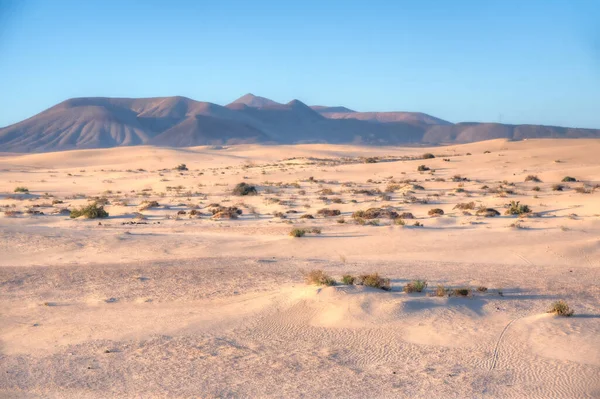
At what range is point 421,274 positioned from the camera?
13.3 m

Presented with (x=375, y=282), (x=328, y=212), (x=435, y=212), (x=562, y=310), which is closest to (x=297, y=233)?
(x=328, y=212)

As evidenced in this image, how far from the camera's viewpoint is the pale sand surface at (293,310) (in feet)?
25.3

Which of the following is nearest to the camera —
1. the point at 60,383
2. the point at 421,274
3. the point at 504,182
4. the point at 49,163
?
the point at 60,383

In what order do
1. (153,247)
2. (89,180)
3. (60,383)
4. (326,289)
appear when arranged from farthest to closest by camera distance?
1. (89,180)
2. (153,247)
3. (326,289)
4. (60,383)

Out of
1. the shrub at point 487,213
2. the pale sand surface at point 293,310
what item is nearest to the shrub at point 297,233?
the pale sand surface at point 293,310

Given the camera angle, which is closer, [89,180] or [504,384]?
[504,384]

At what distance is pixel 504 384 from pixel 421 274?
18.8 ft

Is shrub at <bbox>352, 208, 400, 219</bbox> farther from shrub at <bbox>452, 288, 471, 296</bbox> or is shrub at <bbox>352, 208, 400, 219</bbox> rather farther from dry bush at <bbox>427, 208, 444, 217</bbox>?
shrub at <bbox>452, 288, 471, 296</bbox>

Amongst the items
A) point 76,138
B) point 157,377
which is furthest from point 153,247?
point 76,138

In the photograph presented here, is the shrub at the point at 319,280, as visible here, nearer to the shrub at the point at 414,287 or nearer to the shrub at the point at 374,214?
the shrub at the point at 414,287

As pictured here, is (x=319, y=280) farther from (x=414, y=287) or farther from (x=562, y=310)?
(x=562, y=310)

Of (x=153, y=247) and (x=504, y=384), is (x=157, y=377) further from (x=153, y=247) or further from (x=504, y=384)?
(x=153, y=247)

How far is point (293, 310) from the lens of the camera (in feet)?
33.4

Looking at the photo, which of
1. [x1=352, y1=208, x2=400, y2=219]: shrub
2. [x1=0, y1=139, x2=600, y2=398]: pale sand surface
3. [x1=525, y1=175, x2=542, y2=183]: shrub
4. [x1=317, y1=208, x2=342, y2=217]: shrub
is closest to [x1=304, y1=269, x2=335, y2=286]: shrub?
[x1=0, y1=139, x2=600, y2=398]: pale sand surface
